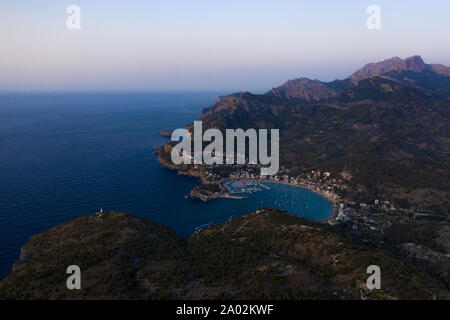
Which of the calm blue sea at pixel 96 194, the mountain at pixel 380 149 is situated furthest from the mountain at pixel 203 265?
the mountain at pixel 380 149

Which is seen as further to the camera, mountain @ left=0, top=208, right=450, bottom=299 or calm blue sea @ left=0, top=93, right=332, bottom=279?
calm blue sea @ left=0, top=93, right=332, bottom=279

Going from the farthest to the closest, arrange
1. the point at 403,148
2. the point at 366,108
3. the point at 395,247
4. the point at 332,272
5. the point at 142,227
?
the point at 366,108, the point at 403,148, the point at 395,247, the point at 142,227, the point at 332,272

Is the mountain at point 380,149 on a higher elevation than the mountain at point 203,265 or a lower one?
higher

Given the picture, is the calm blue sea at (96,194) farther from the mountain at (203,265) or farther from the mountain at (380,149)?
the mountain at (380,149)

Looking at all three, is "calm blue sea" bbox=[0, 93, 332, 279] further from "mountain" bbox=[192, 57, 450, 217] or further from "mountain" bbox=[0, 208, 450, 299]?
"mountain" bbox=[192, 57, 450, 217]

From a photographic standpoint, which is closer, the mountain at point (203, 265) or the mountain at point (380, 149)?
the mountain at point (203, 265)

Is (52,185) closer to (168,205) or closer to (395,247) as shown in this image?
(168,205)

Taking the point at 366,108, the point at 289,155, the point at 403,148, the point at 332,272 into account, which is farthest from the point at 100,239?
the point at 366,108

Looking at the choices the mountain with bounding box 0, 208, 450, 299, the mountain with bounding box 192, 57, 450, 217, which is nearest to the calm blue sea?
the mountain with bounding box 0, 208, 450, 299
